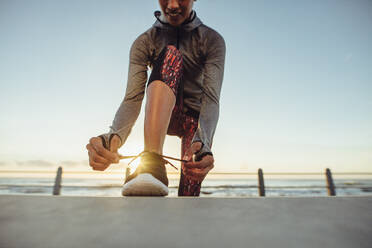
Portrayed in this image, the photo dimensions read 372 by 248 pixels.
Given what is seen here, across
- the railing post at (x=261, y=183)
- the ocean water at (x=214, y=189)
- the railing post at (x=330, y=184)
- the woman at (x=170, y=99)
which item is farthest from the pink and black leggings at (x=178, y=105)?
the railing post at (x=330, y=184)

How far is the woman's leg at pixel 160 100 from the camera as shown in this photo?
0.61 m

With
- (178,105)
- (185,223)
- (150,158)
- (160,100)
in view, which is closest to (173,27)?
(178,105)

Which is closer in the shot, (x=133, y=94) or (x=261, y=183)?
(x=133, y=94)

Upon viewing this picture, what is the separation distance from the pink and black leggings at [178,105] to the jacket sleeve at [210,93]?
0.12 meters

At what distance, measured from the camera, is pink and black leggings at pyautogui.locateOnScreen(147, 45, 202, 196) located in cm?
69

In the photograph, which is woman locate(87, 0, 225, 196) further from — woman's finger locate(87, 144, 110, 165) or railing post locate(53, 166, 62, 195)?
railing post locate(53, 166, 62, 195)

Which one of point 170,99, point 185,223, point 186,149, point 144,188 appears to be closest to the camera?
point 185,223

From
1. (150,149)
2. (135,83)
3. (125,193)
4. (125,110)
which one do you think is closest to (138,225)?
(125,193)

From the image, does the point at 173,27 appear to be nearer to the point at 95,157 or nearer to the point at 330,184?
the point at 95,157

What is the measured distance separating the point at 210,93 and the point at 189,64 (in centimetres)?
27

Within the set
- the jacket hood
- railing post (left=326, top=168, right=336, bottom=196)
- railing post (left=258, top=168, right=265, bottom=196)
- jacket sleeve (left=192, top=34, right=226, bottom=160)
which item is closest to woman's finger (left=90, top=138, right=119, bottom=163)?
jacket sleeve (left=192, top=34, right=226, bottom=160)

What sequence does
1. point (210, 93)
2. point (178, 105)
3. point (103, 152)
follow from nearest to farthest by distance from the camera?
point (103, 152)
point (210, 93)
point (178, 105)

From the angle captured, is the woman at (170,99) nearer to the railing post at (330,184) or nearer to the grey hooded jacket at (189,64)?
the grey hooded jacket at (189,64)

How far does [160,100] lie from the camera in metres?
0.63
